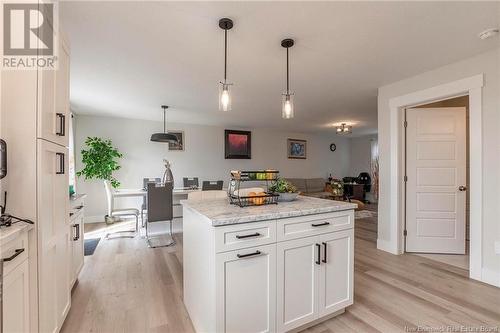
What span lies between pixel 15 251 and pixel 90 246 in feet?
9.52

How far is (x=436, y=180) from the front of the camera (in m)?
3.26

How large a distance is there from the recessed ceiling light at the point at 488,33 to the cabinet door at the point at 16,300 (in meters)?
3.68

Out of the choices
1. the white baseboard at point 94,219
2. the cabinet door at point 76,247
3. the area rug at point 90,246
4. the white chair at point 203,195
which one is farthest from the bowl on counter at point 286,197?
the white baseboard at point 94,219

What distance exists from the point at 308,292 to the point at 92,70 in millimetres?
3266

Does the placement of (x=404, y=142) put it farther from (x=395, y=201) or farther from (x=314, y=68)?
(x=314, y=68)

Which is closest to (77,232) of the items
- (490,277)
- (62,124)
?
(62,124)

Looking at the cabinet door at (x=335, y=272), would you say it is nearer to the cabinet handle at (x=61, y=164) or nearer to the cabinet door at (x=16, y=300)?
the cabinet door at (x=16, y=300)

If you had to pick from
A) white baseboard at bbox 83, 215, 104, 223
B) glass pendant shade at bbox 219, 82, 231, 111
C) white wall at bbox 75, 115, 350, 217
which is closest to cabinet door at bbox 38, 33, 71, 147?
glass pendant shade at bbox 219, 82, 231, 111

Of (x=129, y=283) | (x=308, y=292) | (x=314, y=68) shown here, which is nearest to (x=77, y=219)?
(x=129, y=283)

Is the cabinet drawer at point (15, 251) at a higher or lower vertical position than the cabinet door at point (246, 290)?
higher

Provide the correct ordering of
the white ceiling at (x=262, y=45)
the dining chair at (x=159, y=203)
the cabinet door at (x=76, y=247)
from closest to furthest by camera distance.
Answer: the white ceiling at (x=262, y=45) < the cabinet door at (x=76, y=247) < the dining chair at (x=159, y=203)

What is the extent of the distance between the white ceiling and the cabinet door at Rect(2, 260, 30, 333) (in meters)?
1.75

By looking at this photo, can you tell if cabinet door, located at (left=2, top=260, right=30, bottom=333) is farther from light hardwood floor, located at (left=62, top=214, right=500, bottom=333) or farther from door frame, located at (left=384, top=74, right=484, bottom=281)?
door frame, located at (left=384, top=74, right=484, bottom=281)

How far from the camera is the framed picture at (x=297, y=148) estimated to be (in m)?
7.81
